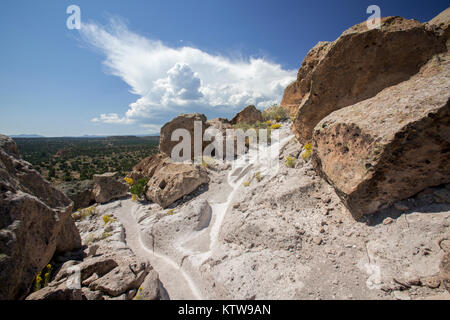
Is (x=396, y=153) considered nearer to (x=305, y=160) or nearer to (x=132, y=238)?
(x=305, y=160)

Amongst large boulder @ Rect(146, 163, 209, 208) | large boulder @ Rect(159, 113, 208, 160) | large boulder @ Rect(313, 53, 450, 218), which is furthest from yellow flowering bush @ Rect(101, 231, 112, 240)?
large boulder @ Rect(313, 53, 450, 218)

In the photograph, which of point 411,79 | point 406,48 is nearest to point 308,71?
point 406,48

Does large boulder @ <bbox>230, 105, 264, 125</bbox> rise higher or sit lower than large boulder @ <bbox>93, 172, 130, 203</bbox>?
higher

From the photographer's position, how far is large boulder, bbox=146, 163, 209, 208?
7812mm

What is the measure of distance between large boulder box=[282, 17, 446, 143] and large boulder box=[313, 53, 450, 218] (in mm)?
400

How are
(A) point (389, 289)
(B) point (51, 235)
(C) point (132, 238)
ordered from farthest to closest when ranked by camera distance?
(C) point (132, 238) → (B) point (51, 235) → (A) point (389, 289)

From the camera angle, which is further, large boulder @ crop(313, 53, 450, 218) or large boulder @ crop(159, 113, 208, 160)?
large boulder @ crop(159, 113, 208, 160)

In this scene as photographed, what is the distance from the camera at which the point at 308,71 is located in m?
7.26

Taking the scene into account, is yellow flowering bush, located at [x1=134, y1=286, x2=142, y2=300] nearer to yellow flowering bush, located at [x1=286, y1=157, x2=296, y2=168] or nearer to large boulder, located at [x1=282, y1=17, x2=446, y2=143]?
yellow flowering bush, located at [x1=286, y1=157, x2=296, y2=168]

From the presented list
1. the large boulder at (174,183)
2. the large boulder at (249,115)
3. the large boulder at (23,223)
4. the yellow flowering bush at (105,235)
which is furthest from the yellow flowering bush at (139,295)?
the large boulder at (249,115)

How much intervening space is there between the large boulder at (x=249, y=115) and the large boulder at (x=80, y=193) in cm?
1148

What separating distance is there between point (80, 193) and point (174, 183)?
6.32m

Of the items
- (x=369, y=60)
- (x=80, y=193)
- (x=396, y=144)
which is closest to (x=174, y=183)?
(x=80, y=193)
